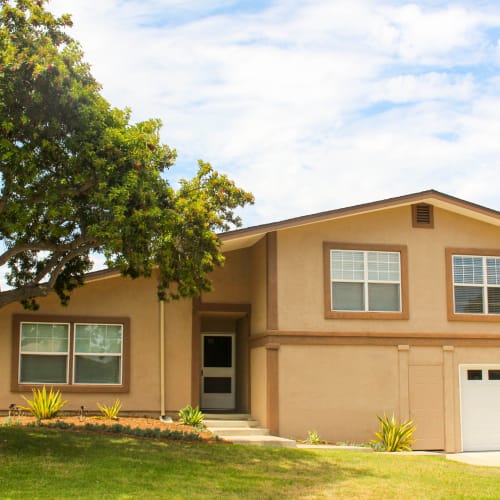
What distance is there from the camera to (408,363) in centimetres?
2012

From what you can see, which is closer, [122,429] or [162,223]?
[162,223]

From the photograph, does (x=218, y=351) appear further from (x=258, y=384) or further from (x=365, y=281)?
(x=365, y=281)

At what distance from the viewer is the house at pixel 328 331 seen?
19391 millimetres

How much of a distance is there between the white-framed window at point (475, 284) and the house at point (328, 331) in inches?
1.3

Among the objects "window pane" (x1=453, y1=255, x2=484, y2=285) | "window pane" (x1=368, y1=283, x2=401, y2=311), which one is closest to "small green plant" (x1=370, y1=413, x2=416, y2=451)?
"window pane" (x1=368, y1=283, x2=401, y2=311)

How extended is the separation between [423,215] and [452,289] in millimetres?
1989

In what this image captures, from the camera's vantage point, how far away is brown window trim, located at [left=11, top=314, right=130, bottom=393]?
19109 mm

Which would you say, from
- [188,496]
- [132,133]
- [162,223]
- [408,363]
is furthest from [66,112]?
[408,363]

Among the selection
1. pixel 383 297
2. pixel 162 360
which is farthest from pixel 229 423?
pixel 383 297

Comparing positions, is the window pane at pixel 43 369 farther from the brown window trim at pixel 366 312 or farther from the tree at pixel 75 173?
the brown window trim at pixel 366 312

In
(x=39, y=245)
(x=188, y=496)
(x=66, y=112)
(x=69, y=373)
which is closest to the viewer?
(x=188, y=496)

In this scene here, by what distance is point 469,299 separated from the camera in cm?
2072

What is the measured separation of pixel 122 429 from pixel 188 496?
5.59 metres

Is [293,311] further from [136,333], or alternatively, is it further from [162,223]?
[162,223]
